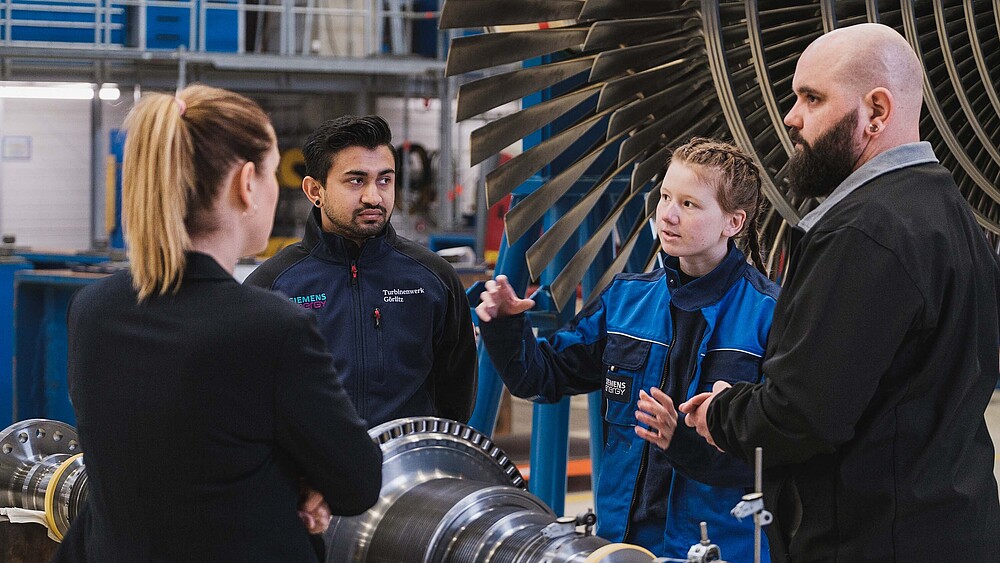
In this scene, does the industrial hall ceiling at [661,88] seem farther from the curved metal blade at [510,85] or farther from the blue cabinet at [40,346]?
the blue cabinet at [40,346]

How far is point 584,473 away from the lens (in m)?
5.05

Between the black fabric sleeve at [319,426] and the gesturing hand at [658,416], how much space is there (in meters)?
0.45

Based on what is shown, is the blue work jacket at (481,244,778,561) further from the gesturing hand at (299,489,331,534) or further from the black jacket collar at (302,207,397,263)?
the gesturing hand at (299,489,331,534)

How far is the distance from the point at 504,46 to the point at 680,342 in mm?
831

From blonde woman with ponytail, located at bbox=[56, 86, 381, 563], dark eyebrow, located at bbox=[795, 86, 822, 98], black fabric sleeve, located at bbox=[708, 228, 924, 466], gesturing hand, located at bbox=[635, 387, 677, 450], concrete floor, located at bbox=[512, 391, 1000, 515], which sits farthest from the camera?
concrete floor, located at bbox=[512, 391, 1000, 515]

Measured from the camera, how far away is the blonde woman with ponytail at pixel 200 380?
1108 mm

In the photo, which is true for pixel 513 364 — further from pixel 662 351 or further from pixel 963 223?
pixel 963 223

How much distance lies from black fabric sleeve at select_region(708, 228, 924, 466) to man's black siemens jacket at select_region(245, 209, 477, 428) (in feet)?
2.78

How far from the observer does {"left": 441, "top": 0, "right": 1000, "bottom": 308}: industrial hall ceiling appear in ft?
6.73

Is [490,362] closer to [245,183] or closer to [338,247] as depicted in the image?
[338,247]

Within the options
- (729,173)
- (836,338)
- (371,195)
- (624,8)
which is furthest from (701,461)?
(624,8)

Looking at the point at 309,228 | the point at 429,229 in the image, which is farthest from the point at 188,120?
the point at 429,229

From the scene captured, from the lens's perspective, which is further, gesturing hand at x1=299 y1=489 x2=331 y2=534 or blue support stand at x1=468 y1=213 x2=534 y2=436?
blue support stand at x1=468 y1=213 x2=534 y2=436

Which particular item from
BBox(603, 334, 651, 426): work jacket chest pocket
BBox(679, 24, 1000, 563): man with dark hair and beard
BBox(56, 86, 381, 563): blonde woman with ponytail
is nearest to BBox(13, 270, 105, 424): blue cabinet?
BBox(603, 334, 651, 426): work jacket chest pocket
